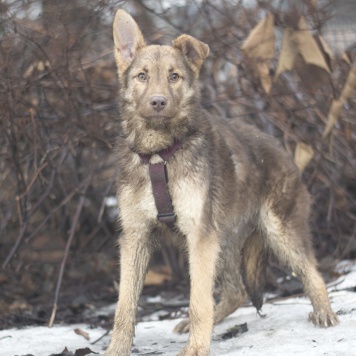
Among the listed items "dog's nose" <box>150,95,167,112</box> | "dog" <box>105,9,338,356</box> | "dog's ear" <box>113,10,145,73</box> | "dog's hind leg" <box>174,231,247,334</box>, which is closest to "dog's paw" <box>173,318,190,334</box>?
"dog's hind leg" <box>174,231,247,334</box>

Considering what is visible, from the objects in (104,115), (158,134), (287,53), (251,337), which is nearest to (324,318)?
(251,337)

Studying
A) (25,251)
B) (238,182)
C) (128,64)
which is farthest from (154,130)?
(25,251)

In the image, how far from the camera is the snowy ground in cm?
510

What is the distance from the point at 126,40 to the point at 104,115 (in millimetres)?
2298

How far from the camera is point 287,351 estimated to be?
16.3 ft

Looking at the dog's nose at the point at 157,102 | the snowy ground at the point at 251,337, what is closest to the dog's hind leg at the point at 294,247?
the snowy ground at the point at 251,337

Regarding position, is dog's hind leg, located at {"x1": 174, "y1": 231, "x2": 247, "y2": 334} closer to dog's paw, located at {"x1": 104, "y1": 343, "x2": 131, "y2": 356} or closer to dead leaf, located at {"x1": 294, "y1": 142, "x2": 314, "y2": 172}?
dead leaf, located at {"x1": 294, "y1": 142, "x2": 314, "y2": 172}

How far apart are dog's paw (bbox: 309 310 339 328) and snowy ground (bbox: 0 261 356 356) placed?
2.1 inches

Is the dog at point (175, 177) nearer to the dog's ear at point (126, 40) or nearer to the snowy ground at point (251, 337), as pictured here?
the dog's ear at point (126, 40)

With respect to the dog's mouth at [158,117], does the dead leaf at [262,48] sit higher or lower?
higher

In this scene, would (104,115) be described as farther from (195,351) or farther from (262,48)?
(195,351)

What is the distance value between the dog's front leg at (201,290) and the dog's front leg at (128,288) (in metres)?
0.39

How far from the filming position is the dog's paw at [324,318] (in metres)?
5.73

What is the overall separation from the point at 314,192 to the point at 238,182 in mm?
2930
